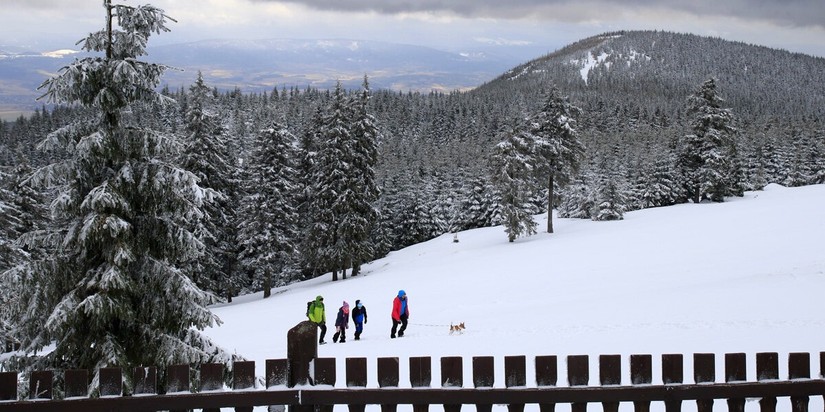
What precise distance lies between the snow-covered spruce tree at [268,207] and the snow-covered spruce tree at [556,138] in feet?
59.2

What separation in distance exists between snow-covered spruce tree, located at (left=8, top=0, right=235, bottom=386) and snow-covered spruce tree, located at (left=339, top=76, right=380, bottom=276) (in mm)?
29201

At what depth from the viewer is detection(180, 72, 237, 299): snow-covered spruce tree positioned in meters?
33.8

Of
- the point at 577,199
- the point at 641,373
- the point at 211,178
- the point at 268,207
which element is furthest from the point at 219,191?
the point at 577,199

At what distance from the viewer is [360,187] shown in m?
39.5

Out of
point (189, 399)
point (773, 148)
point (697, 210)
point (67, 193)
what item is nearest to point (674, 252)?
point (697, 210)

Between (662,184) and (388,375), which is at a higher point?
(388,375)

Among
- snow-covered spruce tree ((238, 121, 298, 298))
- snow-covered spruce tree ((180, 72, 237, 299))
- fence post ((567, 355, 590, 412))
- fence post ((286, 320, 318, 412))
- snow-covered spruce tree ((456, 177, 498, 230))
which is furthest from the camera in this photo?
snow-covered spruce tree ((456, 177, 498, 230))

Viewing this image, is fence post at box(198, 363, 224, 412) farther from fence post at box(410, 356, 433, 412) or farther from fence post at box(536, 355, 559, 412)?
fence post at box(536, 355, 559, 412)

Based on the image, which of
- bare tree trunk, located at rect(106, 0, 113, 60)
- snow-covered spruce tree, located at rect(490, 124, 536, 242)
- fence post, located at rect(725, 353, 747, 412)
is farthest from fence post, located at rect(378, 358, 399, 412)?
snow-covered spruce tree, located at rect(490, 124, 536, 242)

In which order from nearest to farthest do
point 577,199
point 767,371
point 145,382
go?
point 145,382
point 767,371
point 577,199

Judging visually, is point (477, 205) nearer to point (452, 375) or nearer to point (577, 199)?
point (577, 199)

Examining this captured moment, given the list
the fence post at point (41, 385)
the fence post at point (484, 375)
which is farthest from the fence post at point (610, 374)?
the fence post at point (41, 385)

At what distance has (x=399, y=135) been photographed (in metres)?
168

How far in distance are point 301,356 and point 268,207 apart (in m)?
35.0
